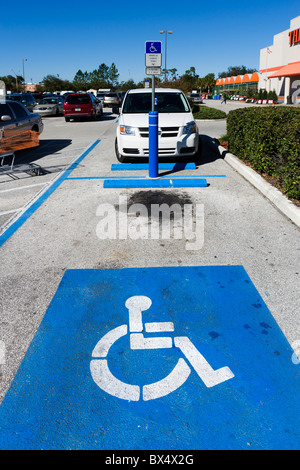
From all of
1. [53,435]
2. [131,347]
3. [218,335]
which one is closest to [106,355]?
[131,347]

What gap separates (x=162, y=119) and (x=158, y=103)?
123cm

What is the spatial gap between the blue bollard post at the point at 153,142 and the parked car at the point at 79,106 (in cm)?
1741

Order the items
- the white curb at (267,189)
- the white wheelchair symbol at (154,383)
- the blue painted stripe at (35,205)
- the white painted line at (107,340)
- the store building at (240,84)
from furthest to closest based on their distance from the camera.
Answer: the store building at (240,84) < the white curb at (267,189) < the blue painted stripe at (35,205) < the white painted line at (107,340) < the white wheelchair symbol at (154,383)

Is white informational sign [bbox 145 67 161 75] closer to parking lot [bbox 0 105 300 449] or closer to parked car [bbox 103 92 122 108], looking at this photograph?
parking lot [bbox 0 105 300 449]

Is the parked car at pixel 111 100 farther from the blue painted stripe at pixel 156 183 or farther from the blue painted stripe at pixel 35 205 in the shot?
the blue painted stripe at pixel 156 183

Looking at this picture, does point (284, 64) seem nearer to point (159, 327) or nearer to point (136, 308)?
point (136, 308)

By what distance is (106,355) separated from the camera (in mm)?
2891

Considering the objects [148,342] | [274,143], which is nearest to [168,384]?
[148,342]

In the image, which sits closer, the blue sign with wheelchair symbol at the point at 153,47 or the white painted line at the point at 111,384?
the white painted line at the point at 111,384

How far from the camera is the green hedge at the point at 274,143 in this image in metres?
5.96

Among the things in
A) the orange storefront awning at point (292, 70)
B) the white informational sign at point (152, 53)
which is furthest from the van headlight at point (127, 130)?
the orange storefront awning at point (292, 70)

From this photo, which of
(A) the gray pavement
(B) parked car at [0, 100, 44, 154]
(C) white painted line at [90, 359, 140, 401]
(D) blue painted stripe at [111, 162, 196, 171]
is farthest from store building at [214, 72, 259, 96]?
(C) white painted line at [90, 359, 140, 401]

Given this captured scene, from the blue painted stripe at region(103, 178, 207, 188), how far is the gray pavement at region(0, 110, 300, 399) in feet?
0.65
